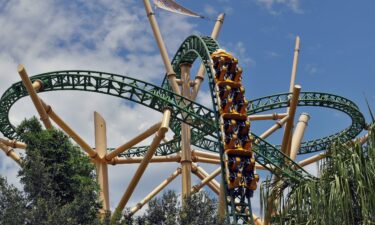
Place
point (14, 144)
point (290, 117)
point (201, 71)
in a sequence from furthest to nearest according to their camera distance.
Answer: point (14, 144)
point (201, 71)
point (290, 117)

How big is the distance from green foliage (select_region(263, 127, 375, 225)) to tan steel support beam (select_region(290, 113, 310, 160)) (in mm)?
11237

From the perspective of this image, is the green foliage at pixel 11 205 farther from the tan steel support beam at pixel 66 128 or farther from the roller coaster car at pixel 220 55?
the roller coaster car at pixel 220 55

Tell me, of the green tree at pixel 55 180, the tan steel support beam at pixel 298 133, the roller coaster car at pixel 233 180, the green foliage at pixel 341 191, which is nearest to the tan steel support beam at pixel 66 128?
the green tree at pixel 55 180

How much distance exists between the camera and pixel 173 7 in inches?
885

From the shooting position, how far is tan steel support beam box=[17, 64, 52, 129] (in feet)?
55.9

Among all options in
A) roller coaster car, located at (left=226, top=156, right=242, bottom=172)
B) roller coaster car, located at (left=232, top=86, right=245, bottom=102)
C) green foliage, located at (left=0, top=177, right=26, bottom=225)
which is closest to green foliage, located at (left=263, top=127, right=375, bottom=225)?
green foliage, located at (left=0, top=177, right=26, bottom=225)

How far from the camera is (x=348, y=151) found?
30.2 ft

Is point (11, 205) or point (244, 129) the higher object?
point (244, 129)

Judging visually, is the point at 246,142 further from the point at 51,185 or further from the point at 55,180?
the point at 51,185

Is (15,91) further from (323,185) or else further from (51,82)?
(323,185)

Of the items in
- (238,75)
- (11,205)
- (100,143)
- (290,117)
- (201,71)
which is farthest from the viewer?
(201,71)

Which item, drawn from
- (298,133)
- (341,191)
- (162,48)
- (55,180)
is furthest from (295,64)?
(341,191)

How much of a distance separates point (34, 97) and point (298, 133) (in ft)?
27.4

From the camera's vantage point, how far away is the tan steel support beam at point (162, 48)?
65.5ft
